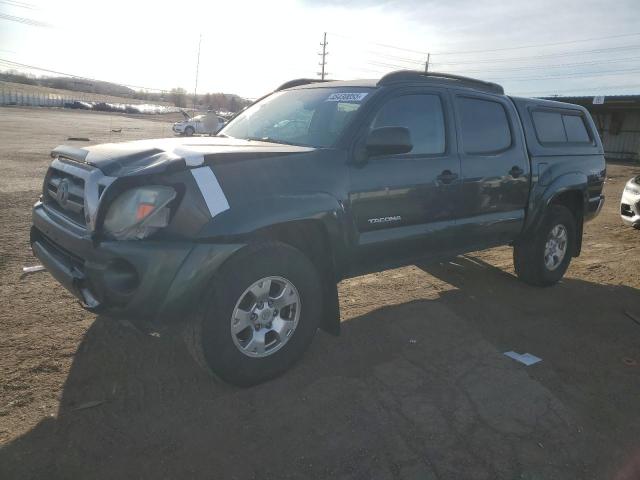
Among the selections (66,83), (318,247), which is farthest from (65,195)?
(66,83)

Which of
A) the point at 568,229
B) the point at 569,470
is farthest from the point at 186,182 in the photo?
the point at 568,229

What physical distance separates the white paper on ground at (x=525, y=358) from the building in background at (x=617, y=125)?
26.4 metres

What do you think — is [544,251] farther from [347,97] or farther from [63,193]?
[63,193]

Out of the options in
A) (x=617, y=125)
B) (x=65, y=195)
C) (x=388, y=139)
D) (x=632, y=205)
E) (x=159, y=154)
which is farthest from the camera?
(x=617, y=125)

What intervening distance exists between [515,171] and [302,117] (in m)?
2.10

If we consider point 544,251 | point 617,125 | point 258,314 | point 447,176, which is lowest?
point 258,314

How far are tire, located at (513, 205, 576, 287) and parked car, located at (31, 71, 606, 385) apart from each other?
444 mm

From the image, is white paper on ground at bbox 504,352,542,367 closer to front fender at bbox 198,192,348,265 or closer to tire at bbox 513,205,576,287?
front fender at bbox 198,192,348,265

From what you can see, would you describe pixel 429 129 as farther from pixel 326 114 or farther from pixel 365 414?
pixel 365 414

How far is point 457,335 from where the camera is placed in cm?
404

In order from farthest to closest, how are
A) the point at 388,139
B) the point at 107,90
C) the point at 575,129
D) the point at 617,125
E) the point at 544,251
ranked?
the point at 107,90 < the point at 617,125 < the point at 575,129 < the point at 544,251 < the point at 388,139

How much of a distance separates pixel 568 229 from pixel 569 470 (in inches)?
140

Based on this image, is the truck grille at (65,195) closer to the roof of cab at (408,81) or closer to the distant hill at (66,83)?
the roof of cab at (408,81)

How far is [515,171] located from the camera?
4570mm
